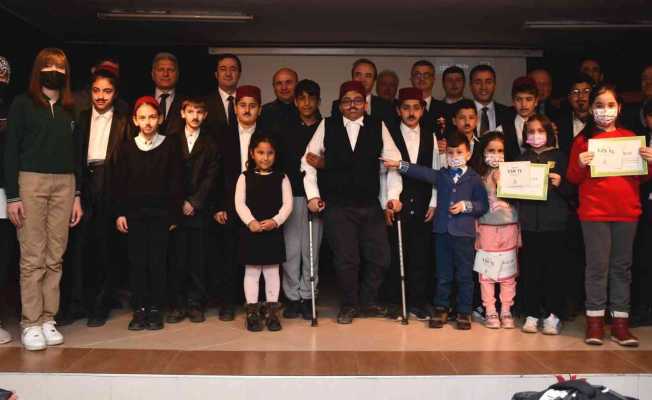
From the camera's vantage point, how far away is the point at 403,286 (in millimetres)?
4262

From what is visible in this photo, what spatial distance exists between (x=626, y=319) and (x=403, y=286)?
1.35 meters

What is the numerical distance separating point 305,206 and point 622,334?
214 centimetres

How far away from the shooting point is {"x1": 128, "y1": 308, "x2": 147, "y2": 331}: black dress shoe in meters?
4.07

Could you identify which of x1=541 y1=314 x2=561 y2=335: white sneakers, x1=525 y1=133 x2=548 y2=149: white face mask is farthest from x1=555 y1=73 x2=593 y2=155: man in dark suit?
x1=541 y1=314 x2=561 y2=335: white sneakers

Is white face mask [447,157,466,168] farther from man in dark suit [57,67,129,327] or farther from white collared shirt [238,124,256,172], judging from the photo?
man in dark suit [57,67,129,327]

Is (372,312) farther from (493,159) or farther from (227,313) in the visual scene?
(493,159)

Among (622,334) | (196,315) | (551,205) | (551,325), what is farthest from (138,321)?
(622,334)

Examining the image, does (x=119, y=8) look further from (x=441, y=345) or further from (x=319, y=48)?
(x=441, y=345)

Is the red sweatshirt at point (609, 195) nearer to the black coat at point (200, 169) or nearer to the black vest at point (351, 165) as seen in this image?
the black vest at point (351, 165)

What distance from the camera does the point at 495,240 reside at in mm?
4211

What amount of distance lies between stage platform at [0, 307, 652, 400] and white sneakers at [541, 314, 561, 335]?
0.08 m

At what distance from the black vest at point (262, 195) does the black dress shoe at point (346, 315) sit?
81cm

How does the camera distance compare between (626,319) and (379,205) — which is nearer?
(626,319)

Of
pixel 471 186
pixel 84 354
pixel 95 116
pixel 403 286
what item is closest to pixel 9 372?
pixel 84 354
